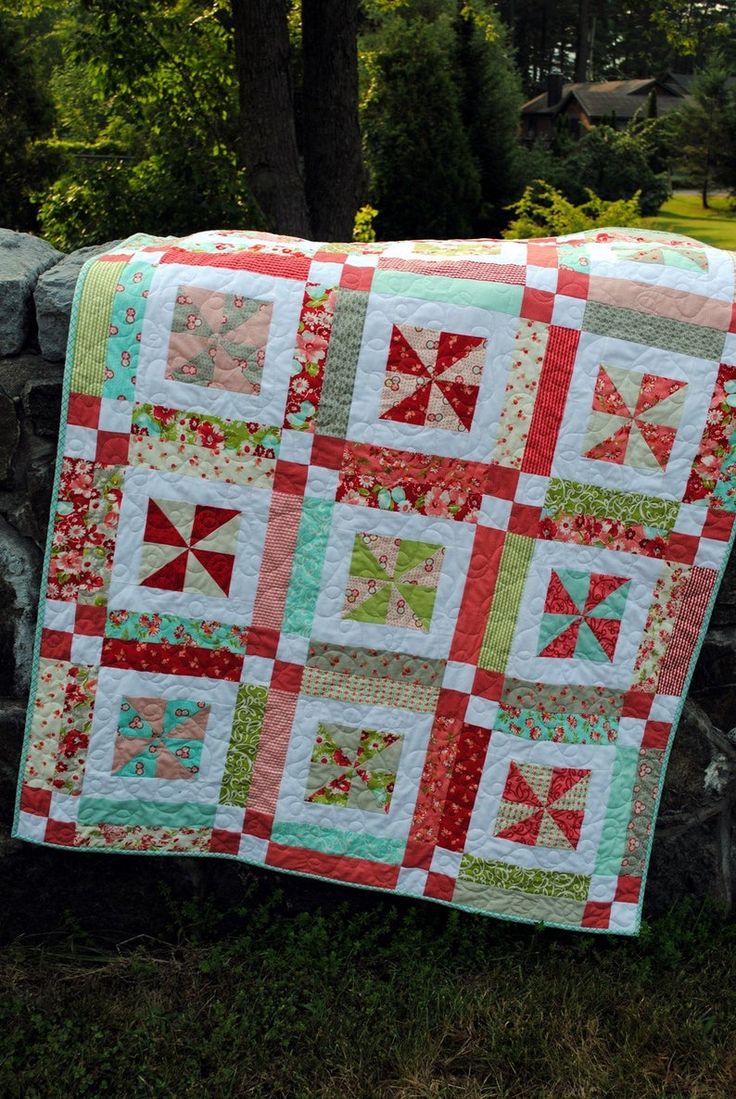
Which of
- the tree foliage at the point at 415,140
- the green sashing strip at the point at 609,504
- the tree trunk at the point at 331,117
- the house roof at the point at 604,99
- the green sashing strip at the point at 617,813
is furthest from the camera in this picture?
the house roof at the point at 604,99

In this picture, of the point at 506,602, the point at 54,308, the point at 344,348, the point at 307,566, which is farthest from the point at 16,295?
the point at 506,602

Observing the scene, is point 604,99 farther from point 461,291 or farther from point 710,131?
point 461,291

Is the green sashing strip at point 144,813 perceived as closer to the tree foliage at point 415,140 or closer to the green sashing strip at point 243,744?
the green sashing strip at point 243,744

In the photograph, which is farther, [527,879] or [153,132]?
[153,132]

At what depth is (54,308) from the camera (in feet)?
6.82

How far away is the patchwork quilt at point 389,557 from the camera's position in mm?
2072

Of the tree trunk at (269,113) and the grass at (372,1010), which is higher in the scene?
the tree trunk at (269,113)

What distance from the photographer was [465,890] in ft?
7.41

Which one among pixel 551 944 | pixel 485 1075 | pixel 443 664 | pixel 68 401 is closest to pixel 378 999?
pixel 485 1075

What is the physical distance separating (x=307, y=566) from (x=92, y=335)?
2.04 ft

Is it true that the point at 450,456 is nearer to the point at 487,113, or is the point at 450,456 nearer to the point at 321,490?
the point at 321,490

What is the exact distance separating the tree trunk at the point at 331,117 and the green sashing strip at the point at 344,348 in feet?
15.6

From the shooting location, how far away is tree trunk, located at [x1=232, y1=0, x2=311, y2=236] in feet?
19.3

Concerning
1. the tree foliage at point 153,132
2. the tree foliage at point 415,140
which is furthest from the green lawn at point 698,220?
the tree foliage at point 153,132
